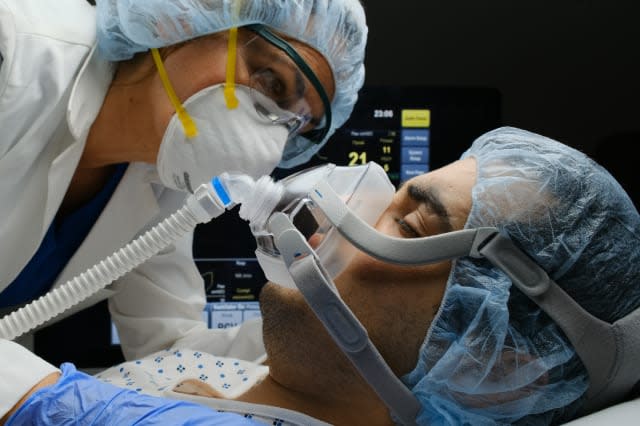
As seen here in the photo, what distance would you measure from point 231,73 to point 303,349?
70 cm

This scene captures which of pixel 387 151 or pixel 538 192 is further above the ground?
pixel 538 192

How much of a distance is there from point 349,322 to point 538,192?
1.07 feet

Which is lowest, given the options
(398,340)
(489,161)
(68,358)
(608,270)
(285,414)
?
(68,358)

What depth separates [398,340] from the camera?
1098 millimetres

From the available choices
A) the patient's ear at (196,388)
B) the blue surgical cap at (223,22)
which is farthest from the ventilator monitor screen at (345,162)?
the patient's ear at (196,388)

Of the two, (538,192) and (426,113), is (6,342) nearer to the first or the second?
(538,192)

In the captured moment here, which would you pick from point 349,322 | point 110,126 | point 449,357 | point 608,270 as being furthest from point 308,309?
point 110,126

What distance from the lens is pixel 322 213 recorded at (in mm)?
1121

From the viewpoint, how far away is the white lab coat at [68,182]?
1464 millimetres

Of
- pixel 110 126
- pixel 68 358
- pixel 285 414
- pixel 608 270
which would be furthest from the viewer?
pixel 68 358

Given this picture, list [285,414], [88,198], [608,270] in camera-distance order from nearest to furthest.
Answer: [608,270] < [285,414] < [88,198]

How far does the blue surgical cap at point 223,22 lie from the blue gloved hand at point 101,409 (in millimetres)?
802

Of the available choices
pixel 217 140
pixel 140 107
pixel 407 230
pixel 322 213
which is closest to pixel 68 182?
pixel 140 107

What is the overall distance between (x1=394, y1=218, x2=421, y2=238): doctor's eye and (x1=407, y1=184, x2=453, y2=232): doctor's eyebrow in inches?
1.6
